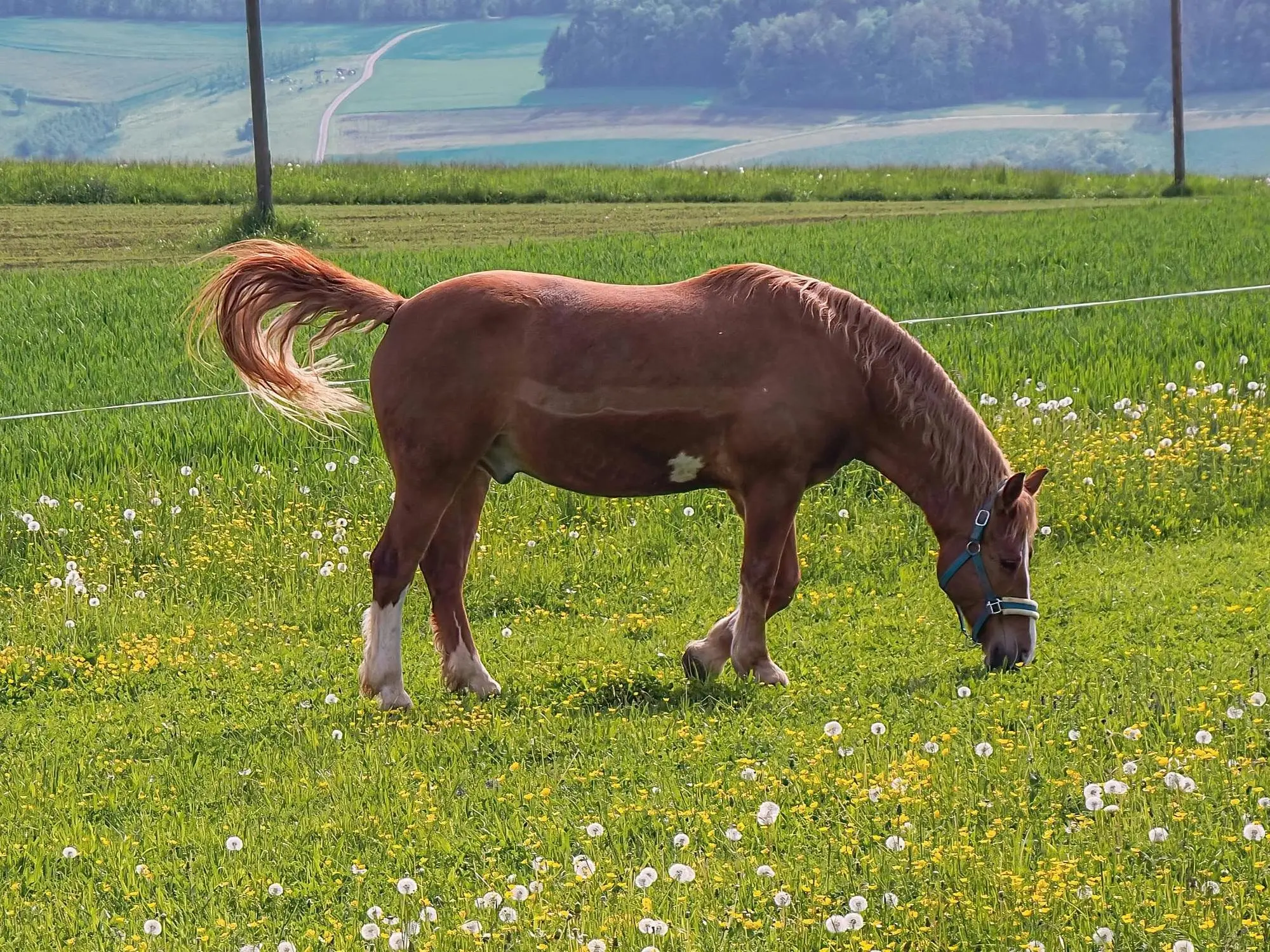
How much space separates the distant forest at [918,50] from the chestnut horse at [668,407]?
171 meters

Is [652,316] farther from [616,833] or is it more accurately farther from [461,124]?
[461,124]

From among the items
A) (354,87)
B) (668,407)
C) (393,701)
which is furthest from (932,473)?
(354,87)

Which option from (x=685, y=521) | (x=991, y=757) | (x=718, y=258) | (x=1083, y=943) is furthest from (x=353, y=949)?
(x=718, y=258)

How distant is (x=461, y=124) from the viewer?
159 m

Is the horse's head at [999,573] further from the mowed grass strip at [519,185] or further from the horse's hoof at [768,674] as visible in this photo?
the mowed grass strip at [519,185]

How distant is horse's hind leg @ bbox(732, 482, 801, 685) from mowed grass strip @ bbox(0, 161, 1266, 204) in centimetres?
2728

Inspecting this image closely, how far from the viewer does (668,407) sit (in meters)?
7.05

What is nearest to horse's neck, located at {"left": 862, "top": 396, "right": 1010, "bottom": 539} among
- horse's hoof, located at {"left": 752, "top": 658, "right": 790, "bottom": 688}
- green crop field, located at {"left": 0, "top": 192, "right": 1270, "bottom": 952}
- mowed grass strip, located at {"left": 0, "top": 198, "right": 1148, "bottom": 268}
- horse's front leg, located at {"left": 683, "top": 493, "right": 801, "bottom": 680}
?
horse's front leg, located at {"left": 683, "top": 493, "right": 801, "bottom": 680}

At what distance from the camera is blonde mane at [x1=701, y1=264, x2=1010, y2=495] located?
7148 mm

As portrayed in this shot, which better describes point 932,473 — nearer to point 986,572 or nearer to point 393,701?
point 986,572

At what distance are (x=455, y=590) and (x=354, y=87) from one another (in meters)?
173

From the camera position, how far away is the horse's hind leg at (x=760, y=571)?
709 cm

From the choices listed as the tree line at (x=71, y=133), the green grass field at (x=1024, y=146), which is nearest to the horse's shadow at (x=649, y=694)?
the green grass field at (x=1024, y=146)

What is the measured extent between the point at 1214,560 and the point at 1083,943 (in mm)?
5526
